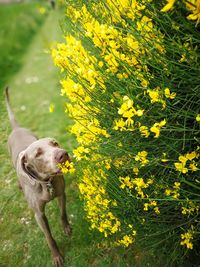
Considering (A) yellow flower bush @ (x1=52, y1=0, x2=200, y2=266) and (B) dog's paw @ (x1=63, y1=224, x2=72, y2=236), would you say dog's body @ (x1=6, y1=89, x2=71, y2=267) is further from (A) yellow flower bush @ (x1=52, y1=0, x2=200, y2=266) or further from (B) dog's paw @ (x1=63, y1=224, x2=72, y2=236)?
(A) yellow flower bush @ (x1=52, y1=0, x2=200, y2=266)

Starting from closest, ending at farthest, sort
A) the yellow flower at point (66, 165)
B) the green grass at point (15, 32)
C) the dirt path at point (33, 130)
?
the yellow flower at point (66, 165) < the dirt path at point (33, 130) < the green grass at point (15, 32)

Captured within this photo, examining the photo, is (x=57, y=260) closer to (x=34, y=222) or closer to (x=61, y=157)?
(x=34, y=222)

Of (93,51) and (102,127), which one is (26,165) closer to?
(102,127)

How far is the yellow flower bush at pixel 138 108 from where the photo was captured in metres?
2.07

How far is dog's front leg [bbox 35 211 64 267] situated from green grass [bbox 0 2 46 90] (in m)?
5.19

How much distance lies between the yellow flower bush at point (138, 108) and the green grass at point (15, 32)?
5.98 metres

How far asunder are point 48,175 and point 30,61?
21.6ft

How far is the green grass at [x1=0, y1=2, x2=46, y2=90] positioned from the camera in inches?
360

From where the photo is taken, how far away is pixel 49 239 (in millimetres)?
3658

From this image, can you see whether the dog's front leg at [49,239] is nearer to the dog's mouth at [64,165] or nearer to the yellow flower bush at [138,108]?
the yellow flower bush at [138,108]

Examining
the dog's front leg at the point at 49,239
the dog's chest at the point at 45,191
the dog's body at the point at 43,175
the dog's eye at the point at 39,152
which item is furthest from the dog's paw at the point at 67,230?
the dog's eye at the point at 39,152

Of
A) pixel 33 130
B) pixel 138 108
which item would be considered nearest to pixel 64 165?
pixel 138 108

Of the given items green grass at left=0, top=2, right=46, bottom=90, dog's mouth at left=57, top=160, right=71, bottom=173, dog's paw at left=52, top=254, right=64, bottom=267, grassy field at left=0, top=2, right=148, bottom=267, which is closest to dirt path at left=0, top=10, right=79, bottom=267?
grassy field at left=0, top=2, right=148, bottom=267

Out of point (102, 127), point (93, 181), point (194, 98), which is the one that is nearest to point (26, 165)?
point (93, 181)
